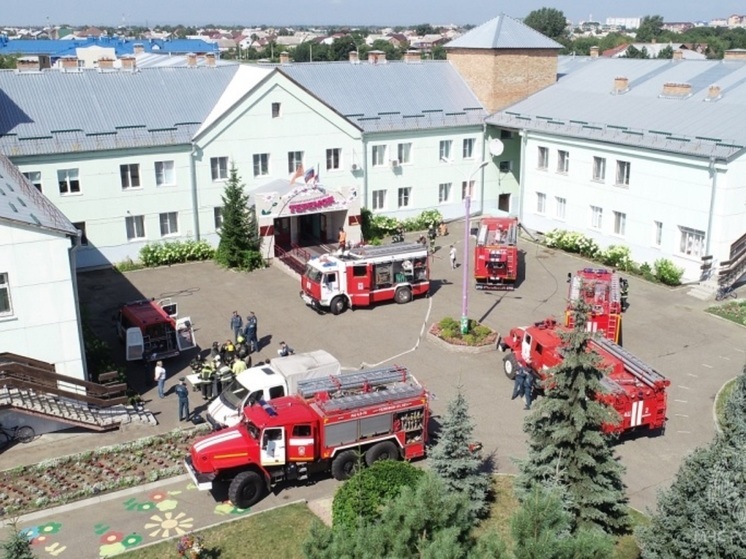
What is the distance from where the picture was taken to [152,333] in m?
27.9

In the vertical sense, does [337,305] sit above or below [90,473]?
above

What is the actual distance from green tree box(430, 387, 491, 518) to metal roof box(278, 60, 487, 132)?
2769 centimetres

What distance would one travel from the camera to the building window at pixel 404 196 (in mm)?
45497

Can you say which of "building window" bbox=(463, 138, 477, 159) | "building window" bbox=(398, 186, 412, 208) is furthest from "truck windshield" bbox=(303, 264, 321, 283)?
"building window" bbox=(463, 138, 477, 159)

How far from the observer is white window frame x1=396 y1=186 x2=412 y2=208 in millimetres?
45375

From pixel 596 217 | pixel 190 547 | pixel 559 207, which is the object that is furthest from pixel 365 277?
pixel 190 547

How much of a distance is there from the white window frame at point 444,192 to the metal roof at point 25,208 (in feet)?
77.6

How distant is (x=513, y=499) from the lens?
19.5 meters

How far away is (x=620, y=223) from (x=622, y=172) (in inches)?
101

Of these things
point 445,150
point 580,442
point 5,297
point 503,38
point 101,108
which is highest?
point 503,38

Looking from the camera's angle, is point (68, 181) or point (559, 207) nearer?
point (68, 181)

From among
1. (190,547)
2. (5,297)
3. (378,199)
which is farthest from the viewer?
(378,199)

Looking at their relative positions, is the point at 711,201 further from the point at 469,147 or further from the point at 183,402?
A: the point at 183,402

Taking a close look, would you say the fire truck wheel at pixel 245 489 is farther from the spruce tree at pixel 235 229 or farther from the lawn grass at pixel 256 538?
the spruce tree at pixel 235 229
